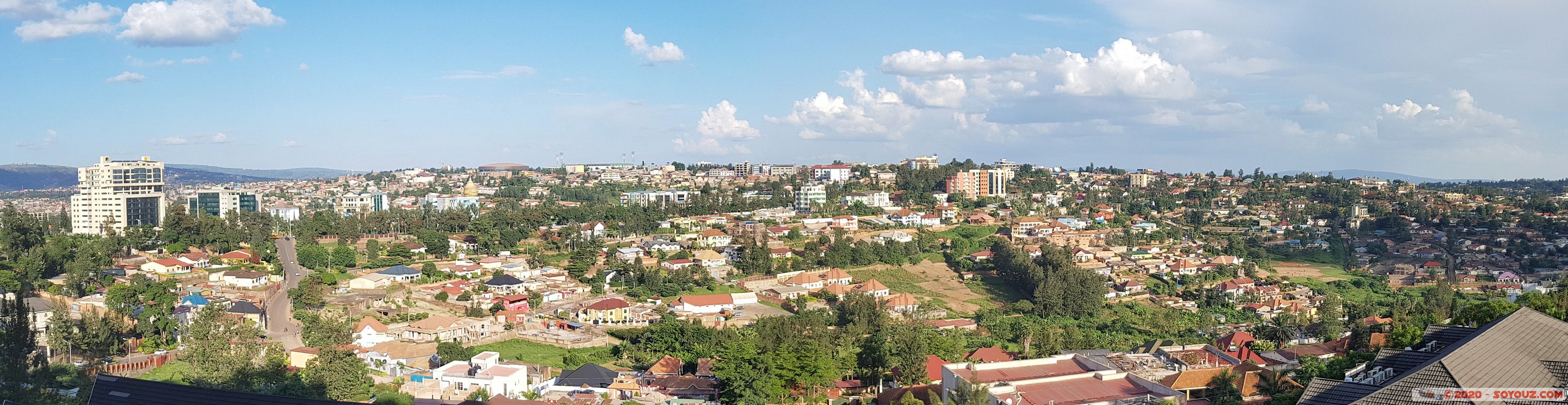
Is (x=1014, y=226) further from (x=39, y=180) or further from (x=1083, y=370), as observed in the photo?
(x=39, y=180)

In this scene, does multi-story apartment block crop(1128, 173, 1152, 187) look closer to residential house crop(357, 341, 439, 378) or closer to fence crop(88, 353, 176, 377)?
residential house crop(357, 341, 439, 378)

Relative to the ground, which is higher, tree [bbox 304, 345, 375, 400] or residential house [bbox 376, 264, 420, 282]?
residential house [bbox 376, 264, 420, 282]

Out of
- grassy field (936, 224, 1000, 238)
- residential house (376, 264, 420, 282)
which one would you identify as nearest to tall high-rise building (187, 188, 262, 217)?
residential house (376, 264, 420, 282)

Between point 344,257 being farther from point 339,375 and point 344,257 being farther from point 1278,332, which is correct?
point 1278,332

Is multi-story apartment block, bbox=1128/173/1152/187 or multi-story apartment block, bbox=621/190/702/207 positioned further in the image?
multi-story apartment block, bbox=1128/173/1152/187

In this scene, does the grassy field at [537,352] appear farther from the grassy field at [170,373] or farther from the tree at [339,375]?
the grassy field at [170,373]

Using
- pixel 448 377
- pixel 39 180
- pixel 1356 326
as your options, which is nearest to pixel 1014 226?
pixel 1356 326
